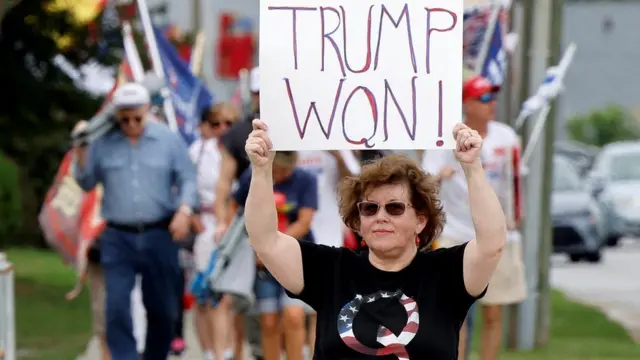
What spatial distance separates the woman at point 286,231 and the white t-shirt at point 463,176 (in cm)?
69

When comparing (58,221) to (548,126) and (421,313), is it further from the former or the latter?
(421,313)

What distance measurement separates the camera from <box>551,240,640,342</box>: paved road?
15.1 m

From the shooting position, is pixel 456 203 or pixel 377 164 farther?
pixel 456 203

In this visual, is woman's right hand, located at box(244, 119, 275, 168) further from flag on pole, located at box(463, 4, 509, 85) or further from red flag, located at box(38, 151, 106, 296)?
flag on pole, located at box(463, 4, 509, 85)

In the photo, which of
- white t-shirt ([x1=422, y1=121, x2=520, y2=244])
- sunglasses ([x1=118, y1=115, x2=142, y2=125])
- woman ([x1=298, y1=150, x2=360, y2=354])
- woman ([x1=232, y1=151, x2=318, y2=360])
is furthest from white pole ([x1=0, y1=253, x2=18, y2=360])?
white t-shirt ([x1=422, y1=121, x2=520, y2=244])

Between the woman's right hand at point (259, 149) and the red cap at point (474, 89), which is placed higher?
the red cap at point (474, 89)

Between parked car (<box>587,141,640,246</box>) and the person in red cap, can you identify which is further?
parked car (<box>587,141,640,246</box>)

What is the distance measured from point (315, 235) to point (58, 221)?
2098mm

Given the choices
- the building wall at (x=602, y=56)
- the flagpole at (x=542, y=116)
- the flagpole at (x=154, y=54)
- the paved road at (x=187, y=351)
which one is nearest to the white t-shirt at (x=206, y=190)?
the paved road at (x=187, y=351)

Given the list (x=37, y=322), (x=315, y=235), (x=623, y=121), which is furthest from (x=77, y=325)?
(x=623, y=121)

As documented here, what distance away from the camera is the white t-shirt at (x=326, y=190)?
9086mm

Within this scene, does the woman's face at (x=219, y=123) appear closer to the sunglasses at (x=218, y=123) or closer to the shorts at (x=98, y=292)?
the sunglasses at (x=218, y=123)

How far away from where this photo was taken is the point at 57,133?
18.7 meters

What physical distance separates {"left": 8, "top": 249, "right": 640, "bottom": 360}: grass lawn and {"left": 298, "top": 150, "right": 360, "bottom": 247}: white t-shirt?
97.6 inches
